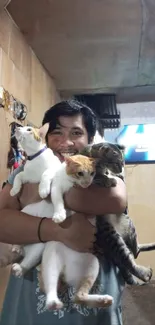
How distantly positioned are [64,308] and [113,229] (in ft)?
0.54

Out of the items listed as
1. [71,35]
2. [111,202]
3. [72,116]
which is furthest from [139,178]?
[111,202]

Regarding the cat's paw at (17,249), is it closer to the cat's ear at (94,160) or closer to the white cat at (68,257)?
the white cat at (68,257)

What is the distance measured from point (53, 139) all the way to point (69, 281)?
33 cm

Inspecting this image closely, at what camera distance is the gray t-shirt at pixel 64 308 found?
60 cm

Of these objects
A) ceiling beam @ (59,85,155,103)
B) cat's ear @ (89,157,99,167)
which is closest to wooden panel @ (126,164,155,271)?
ceiling beam @ (59,85,155,103)

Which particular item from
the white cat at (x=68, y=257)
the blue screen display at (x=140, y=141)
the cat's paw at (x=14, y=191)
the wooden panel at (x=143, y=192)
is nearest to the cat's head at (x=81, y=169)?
the white cat at (x=68, y=257)

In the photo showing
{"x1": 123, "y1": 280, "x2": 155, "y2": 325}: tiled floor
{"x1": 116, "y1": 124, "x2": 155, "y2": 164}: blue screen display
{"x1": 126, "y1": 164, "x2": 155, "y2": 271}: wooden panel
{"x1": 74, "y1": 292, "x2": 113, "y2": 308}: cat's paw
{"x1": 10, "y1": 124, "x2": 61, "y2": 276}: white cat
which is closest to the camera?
{"x1": 74, "y1": 292, "x2": 113, "y2": 308}: cat's paw

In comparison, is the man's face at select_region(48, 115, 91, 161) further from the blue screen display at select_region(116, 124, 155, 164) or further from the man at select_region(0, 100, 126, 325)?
the blue screen display at select_region(116, 124, 155, 164)

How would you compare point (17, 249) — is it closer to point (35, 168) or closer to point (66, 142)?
point (35, 168)

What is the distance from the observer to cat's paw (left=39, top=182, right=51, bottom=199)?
569mm

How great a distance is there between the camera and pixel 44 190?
0.57 m

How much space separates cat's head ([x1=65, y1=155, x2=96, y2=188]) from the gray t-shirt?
160 mm

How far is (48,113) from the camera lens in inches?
31.2

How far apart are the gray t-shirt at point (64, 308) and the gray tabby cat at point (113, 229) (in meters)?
0.03
